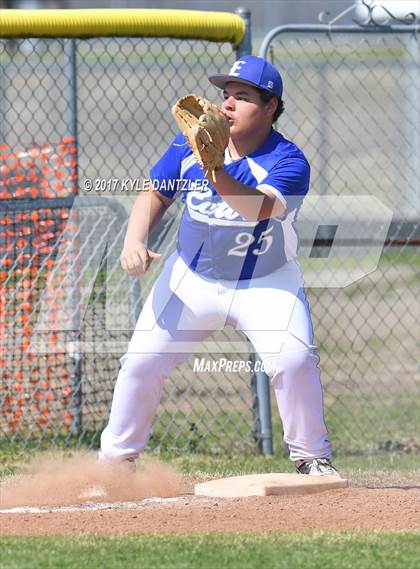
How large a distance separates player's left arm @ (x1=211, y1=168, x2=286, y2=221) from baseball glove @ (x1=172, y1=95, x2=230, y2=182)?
0.05 meters

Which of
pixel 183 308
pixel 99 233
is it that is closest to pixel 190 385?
pixel 99 233

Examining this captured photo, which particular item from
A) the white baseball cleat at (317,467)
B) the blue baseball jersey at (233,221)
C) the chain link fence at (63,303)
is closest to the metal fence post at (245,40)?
the chain link fence at (63,303)

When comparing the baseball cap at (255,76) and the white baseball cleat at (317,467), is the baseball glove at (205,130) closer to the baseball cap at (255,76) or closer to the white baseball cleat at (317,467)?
the baseball cap at (255,76)

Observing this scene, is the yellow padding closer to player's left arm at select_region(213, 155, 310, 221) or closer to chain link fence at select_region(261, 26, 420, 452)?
chain link fence at select_region(261, 26, 420, 452)

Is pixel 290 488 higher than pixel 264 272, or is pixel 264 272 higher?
pixel 264 272

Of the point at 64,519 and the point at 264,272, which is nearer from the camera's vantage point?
the point at 64,519

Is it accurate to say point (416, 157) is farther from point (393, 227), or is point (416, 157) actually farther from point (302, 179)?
point (302, 179)

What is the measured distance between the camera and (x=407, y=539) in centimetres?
422

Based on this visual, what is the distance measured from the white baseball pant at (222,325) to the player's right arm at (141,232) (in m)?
0.25

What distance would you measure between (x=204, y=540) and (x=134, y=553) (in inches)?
12.5

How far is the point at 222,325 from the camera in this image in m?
5.38

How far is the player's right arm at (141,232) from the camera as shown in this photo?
509 cm

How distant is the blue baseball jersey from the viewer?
527 cm

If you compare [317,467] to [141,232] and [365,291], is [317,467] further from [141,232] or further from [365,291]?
[365,291]
